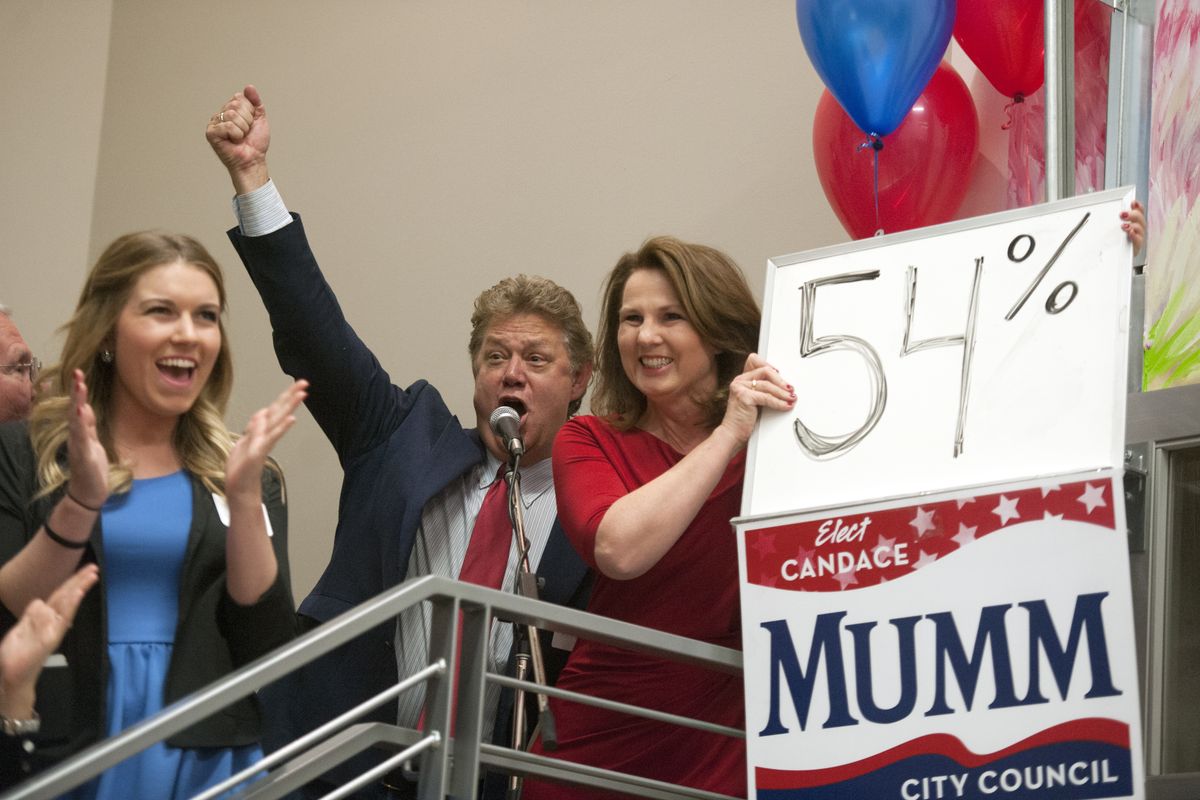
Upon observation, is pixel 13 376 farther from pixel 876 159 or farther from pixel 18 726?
pixel 876 159

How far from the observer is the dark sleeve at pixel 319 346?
266cm

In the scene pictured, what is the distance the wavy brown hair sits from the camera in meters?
2.54

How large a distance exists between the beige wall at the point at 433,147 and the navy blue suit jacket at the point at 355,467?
3.94ft

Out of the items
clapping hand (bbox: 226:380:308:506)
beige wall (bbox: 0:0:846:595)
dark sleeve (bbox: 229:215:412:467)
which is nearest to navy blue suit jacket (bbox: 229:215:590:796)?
dark sleeve (bbox: 229:215:412:467)

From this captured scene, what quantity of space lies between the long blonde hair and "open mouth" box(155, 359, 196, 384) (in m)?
0.06

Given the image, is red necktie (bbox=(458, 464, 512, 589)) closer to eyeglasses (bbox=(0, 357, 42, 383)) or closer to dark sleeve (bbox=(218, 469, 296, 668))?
dark sleeve (bbox=(218, 469, 296, 668))

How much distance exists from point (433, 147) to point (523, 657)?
2.37m

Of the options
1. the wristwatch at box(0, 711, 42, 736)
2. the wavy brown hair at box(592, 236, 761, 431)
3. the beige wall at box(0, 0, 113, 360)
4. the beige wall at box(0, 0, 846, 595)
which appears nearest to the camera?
the wristwatch at box(0, 711, 42, 736)

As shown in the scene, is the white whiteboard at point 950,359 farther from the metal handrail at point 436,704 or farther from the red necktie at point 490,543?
the red necktie at point 490,543

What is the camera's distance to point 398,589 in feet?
6.18

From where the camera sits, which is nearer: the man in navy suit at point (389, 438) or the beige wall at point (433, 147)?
the man in navy suit at point (389, 438)

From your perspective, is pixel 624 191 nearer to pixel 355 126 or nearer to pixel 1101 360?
pixel 355 126

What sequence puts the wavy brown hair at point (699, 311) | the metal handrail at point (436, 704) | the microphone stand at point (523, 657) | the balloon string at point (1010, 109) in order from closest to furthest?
the metal handrail at point (436, 704), the microphone stand at point (523, 657), the wavy brown hair at point (699, 311), the balloon string at point (1010, 109)

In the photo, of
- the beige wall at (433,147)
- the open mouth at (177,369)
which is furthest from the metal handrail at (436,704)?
the beige wall at (433,147)
